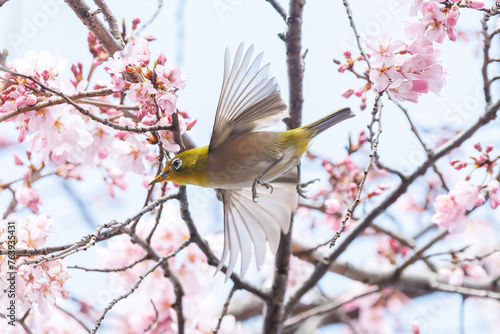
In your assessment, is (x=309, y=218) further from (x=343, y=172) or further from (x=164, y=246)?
(x=164, y=246)

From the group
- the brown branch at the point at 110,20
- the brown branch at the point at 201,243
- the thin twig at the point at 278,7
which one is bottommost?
the brown branch at the point at 201,243

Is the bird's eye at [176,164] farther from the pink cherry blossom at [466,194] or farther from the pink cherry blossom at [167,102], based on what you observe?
the pink cherry blossom at [466,194]

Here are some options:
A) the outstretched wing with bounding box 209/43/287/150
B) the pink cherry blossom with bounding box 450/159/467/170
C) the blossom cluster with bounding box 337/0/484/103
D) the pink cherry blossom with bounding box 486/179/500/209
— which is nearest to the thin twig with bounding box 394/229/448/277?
the pink cherry blossom with bounding box 486/179/500/209

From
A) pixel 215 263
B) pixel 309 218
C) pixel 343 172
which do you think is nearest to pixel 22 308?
pixel 215 263

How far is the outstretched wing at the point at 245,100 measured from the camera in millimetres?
1681

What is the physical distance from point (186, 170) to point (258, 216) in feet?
1.46

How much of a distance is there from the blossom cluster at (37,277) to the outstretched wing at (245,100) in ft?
2.28

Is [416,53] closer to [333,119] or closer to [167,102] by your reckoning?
[333,119]

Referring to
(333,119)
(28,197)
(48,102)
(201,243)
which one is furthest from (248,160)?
(28,197)

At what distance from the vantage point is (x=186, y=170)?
74.5 inches

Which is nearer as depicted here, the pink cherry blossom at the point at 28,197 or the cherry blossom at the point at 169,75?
the cherry blossom at the point at 169,75

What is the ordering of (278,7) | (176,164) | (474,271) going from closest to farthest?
(176,164) → (278,7) → (474,271)

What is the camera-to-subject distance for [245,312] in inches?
147

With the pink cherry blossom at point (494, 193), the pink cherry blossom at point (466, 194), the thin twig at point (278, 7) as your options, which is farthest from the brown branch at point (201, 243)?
the pink cherry blossom at point (494, 193)
